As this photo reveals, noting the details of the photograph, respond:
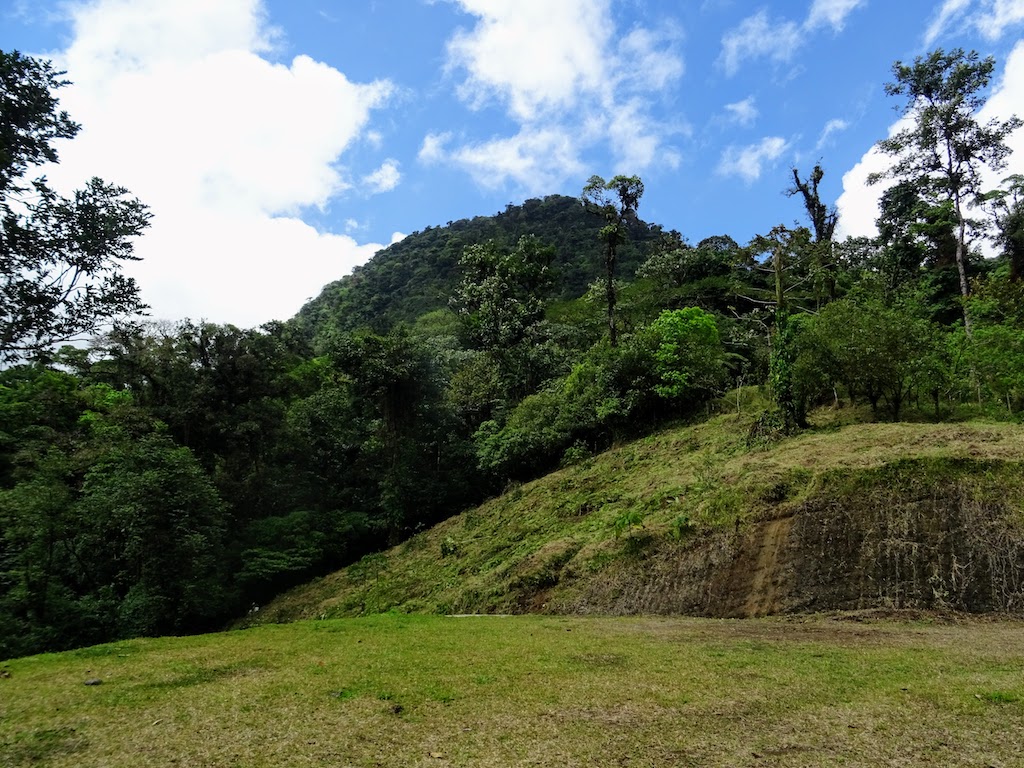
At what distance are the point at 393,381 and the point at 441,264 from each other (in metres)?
50.8

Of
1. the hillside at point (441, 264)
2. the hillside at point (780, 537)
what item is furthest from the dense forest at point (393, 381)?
the hillside at point (441, 264)

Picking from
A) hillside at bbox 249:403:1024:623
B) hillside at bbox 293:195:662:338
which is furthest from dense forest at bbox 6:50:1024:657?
hillside at bbox 293:195:662:338

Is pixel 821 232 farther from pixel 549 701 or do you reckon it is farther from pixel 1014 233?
pixel 549 701

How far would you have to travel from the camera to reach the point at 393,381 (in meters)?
31.5

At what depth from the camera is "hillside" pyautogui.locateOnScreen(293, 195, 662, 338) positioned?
66.8 m

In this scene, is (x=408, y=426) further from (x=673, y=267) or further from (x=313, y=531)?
(x=673, y=267)

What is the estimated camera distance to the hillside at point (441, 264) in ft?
219

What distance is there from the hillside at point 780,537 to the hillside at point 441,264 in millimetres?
40442

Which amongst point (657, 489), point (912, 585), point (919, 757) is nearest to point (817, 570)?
point (912, 585)

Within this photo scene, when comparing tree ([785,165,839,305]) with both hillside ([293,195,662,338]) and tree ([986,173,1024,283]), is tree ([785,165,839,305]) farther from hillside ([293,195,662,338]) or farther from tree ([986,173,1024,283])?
hillside ([293,195,662,338])

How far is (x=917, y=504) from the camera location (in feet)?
40.6

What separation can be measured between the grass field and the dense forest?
17.6ft

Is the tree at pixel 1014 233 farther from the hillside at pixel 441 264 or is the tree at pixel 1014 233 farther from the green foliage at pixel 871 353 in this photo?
the hillside at pixel 441 264

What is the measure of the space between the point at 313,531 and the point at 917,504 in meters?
24.9
